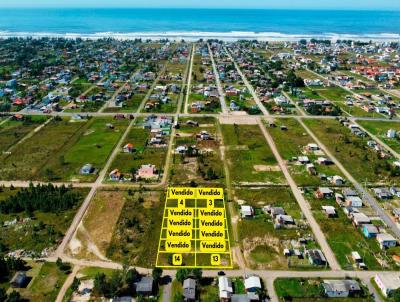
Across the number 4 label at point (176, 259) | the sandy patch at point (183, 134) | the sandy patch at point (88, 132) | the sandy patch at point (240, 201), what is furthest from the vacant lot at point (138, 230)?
the sandy patch at point (88, 132)

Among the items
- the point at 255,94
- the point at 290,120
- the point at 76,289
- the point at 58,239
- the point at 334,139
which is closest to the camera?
the point at 76,289

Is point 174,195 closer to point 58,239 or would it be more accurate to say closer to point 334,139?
point 58,239

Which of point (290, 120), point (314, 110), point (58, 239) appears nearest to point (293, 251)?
point (58, 239)

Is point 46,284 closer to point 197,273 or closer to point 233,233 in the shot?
point 197,273

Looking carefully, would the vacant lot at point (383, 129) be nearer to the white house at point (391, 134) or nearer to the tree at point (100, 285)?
the white house at point (391, 134)
